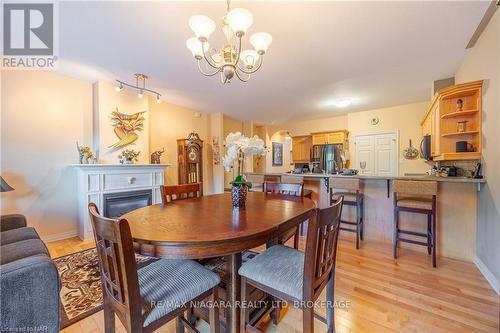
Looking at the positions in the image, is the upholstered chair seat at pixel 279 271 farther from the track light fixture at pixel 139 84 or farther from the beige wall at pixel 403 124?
the beige wall at pixel 403 124

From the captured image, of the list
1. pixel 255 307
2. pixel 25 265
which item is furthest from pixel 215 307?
pixel 25 265

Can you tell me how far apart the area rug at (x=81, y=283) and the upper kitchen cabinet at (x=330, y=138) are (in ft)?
15.8

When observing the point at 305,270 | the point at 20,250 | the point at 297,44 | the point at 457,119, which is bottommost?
the point at 20,250

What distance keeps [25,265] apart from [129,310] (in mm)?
629

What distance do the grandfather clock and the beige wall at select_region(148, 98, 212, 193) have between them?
0.57 ft

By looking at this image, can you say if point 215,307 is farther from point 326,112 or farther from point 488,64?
point 326,112

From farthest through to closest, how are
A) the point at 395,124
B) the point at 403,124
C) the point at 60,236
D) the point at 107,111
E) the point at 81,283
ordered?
the point at 395,124
the point at 403,124
the point at 107,111
the point at 60,236
the point at 81,283

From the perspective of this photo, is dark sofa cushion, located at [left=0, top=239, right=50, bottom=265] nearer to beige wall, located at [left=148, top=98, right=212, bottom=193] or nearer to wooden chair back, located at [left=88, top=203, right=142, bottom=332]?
wooden chair back, located at [left=88, top=203, right=142, bottom=332]

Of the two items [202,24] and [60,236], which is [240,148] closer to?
[202,24]

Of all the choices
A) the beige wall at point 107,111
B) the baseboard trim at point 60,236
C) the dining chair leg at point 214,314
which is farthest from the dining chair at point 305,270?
the baseboard trim at point 60,236

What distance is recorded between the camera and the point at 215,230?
106cm

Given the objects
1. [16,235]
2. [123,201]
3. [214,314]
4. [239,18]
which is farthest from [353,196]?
[16,235]

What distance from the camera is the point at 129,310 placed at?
0.86 metres

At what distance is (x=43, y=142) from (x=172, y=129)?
7.04ft
